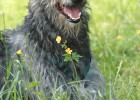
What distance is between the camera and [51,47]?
659 centimetres

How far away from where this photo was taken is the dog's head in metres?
6.35

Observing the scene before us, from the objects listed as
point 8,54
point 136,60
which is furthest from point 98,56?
point 8,54

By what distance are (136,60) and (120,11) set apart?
224cm

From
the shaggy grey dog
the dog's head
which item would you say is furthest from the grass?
the dog's head

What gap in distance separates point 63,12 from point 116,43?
129 inches

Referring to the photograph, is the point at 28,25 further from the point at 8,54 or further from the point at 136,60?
the point at 136,60

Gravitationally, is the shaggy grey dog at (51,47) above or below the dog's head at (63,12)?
below

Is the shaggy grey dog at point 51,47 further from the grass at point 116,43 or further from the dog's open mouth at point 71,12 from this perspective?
the grass at point 116,43

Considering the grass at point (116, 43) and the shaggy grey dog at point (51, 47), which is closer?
the shaggy grey dog at point (51, 47)

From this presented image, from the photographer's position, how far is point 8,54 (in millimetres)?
6762

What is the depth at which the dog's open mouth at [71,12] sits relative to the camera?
6.35 metres

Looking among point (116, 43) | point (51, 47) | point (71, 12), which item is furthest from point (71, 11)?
point (116, 43)

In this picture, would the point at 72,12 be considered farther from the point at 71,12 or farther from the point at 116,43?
the point at 116,43

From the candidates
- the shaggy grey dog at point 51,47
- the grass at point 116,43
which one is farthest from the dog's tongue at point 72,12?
the grass at point 116,43
